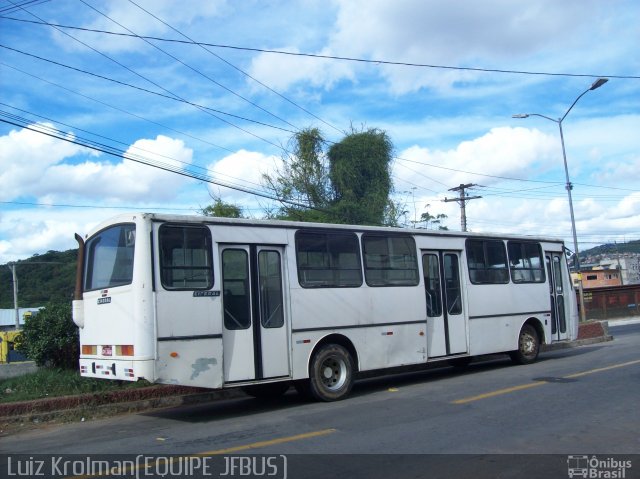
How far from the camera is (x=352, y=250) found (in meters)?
11.6

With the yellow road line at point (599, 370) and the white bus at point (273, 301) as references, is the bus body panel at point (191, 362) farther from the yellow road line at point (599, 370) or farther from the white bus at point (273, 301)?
the yellow road line at point (599, 370)

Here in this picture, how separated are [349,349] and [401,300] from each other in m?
1.53

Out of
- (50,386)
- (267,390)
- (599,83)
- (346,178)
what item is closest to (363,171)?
(346,178)

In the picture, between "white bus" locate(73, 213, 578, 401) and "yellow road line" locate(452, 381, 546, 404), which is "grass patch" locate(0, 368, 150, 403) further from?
"yellow road line" locate(452, 381, 546, 404)

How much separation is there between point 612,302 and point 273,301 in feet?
118

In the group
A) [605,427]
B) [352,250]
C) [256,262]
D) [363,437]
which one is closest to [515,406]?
[605,427]

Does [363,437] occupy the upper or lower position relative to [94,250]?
lower

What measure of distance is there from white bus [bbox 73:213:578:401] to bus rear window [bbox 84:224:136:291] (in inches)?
1.2

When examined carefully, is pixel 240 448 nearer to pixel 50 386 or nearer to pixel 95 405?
pixel 95 405

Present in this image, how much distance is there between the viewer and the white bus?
9180 mm

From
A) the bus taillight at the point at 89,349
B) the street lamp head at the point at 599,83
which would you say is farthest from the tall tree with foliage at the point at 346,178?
the bus taillight at the point at 89,349

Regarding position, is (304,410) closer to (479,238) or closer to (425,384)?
(425,384)

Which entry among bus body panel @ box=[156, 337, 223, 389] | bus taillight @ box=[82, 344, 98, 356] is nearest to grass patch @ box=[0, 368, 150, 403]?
bus taillight @ box=[82, 344, 98, 356]

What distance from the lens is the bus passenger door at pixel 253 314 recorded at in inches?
384
